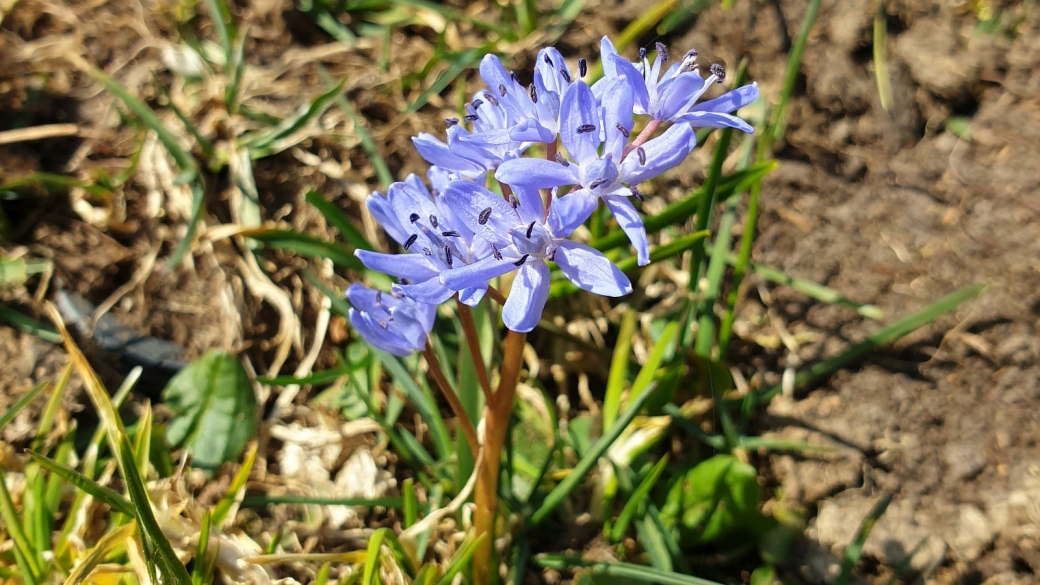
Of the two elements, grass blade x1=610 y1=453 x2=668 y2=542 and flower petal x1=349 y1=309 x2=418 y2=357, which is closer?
flower petal x1=349 y1=309 x2=418 y2=357

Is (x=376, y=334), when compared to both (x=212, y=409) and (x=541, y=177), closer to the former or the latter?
(x=541, y=177)

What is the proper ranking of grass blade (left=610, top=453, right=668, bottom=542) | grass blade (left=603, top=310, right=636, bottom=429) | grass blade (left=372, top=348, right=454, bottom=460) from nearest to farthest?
grass blade (left=610, top=453, right=668, bottom=542), grass blade (left=372, top=348, right=454, bottom=460), grass blade (left=603, top=310, right=636, bottom=429)

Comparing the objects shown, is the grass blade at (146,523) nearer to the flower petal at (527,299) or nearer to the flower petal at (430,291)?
the flower petal at (430,291)

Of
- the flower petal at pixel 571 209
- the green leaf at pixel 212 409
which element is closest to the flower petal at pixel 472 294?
the flower petal at pixel 571 209

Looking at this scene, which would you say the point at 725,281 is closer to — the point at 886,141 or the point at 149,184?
the point at 886,141

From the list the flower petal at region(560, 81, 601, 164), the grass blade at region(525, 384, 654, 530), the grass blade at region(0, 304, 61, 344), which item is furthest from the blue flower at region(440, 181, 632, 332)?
the grass blade at region(0, 304, 61, 344)

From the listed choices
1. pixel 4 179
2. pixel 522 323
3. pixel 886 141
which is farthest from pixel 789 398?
pixel 4 179

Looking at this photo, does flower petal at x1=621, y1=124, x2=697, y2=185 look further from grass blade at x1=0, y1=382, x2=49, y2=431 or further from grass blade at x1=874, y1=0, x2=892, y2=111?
grass blade at x1=874, y1=0, x2=892, y2=111
